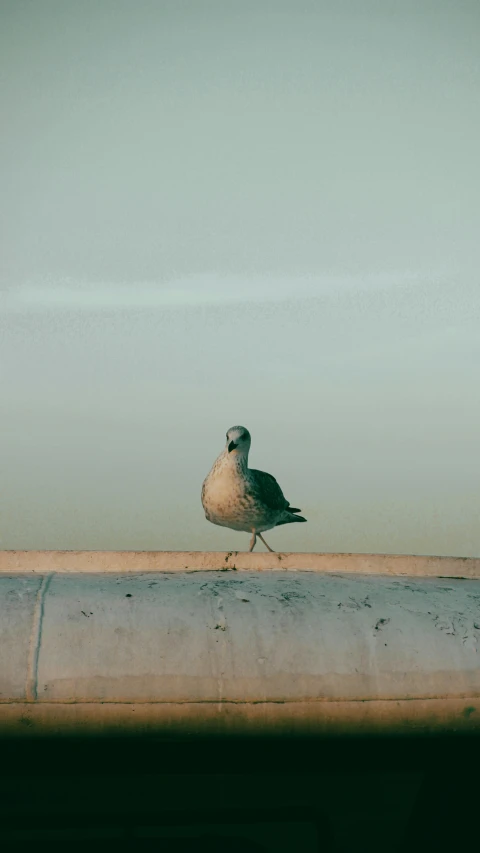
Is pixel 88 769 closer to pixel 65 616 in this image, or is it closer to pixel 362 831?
pixel 65 616

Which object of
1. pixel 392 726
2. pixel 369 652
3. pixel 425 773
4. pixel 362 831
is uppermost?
pixel 369 652

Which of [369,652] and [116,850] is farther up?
[369,652]

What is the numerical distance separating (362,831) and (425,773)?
0.93 feet

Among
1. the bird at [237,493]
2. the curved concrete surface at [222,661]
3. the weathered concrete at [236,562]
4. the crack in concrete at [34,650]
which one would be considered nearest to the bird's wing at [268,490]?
the bird at [237,493]

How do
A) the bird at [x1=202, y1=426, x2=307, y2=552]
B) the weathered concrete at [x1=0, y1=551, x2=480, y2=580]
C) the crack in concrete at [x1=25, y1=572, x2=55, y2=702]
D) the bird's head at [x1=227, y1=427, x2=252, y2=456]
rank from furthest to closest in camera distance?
1. the bird's head at [x1=227, y1=427, x2=252, y2=456]
2. the bird at [x1=202, y1=426, x2=307, y2=552]
3. the weathered concrete at [x1=0, y1=551, x2=480, y2=580]
4. the crack in concrete at [x1=25, y1=572, x2=55, y2=702]

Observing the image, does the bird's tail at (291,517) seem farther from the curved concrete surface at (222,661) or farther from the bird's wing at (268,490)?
the curved concrete surface at (222,661)

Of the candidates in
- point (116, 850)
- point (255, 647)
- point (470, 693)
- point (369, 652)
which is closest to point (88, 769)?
point (116, 850)

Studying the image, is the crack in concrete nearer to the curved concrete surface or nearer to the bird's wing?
the curved concrete surface

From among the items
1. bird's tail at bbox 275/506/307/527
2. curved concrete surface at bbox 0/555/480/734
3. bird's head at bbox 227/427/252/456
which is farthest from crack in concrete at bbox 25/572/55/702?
bird's tail at bbox 275/506/307/527

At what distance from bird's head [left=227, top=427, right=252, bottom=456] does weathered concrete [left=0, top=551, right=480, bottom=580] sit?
291 centimetres

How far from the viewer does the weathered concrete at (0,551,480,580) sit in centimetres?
349

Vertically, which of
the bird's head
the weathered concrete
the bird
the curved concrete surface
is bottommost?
the curved concrete surface

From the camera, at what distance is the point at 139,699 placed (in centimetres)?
262

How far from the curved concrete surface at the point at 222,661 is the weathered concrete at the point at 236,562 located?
0.55 metres
